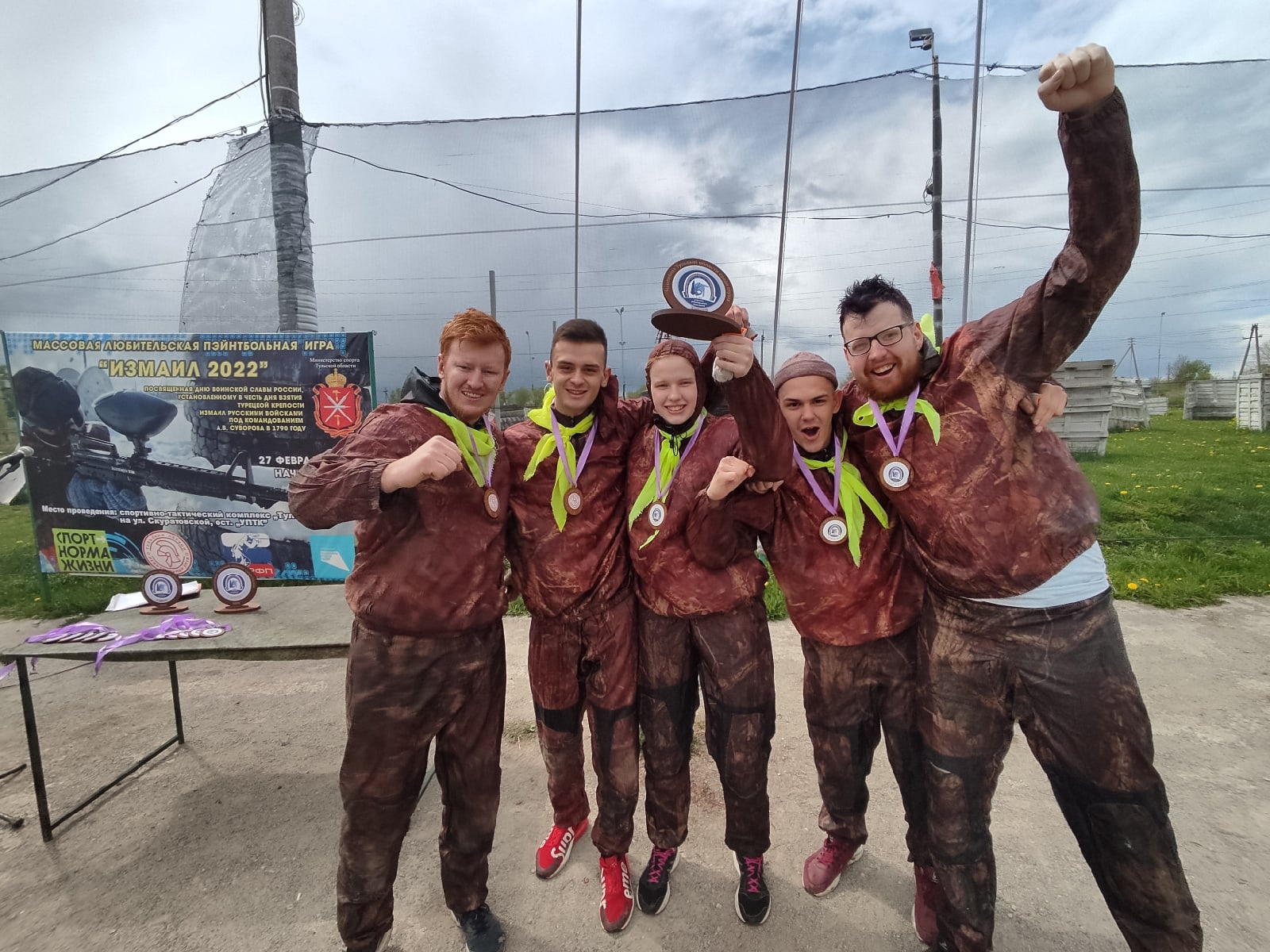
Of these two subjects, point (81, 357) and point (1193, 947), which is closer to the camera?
point (1193, 947)

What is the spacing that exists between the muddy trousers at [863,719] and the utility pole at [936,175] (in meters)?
4.51

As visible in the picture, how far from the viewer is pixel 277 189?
5.37 meters

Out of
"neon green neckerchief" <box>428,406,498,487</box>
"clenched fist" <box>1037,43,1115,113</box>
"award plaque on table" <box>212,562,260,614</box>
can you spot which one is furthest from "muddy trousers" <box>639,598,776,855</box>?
"award plaque on table" <box>212,562,260,614</box>

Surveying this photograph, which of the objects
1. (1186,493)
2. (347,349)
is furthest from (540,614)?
(1186,493)

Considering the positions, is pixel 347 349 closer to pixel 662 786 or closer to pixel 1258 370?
pixel 662 786

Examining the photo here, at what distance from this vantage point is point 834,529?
2129mm

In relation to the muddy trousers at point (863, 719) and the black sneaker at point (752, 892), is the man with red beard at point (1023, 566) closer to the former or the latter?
the muddy trousers at point (863, 719)

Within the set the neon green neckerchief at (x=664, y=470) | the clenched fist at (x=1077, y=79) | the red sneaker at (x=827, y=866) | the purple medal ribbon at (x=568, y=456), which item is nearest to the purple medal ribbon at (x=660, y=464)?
the neon green neckerchief at (x=664, y=470)

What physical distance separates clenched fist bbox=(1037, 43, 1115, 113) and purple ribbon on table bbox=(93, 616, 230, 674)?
3.81 metres

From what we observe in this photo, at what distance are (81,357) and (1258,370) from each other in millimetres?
23294

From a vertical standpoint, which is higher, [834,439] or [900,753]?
[834,439]

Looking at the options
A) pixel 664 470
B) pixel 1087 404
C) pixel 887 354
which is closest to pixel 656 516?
pixel 664 470

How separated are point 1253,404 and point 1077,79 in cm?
1952

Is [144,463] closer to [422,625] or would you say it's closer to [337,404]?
[337,404]
